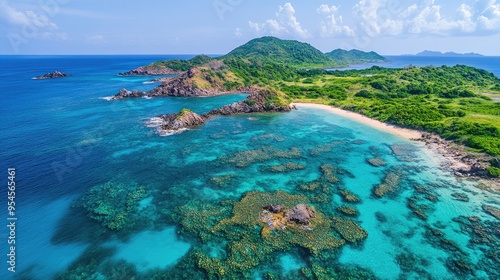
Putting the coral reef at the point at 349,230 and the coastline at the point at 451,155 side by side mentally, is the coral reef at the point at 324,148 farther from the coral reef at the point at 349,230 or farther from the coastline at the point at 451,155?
the coral reef at the point at 349,230

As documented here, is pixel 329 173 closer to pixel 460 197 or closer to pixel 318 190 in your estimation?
pixel 318 190

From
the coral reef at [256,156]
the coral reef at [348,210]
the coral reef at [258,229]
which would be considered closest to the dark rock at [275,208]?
the coral reef at [258,229]

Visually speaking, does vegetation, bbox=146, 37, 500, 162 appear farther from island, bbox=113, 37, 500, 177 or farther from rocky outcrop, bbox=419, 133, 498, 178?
rocky outcrop, bbox=419, 133, 498, 178

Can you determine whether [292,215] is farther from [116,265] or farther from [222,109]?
[222,109]

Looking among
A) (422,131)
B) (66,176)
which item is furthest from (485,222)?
(66,176)

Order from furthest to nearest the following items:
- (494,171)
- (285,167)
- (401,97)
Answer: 1. (401,97)
2. (285,167)
3. (494,171)

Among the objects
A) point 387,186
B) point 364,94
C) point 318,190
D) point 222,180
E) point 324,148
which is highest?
point 364,94

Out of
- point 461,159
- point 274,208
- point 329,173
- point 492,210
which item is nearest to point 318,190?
point 329,173
